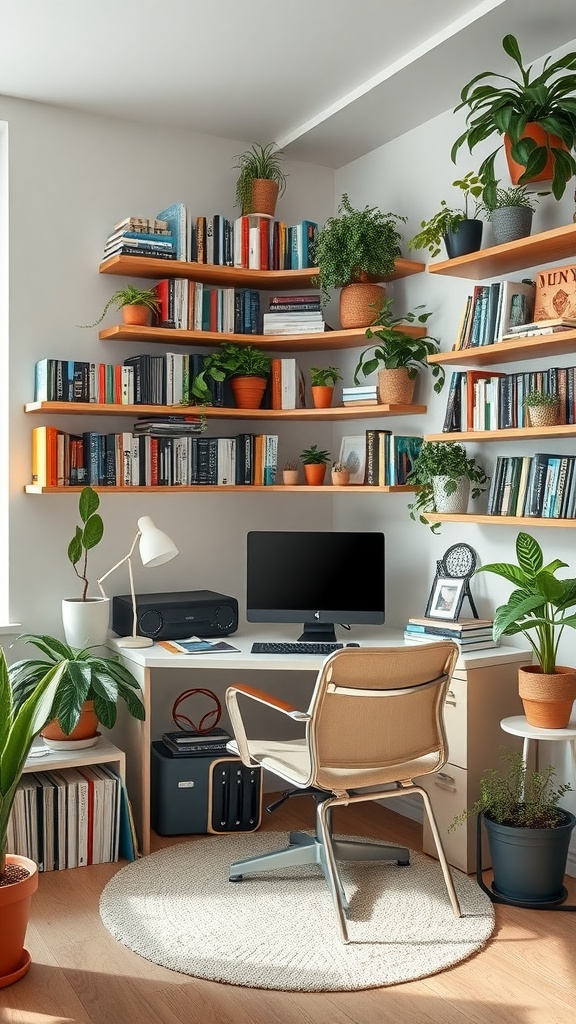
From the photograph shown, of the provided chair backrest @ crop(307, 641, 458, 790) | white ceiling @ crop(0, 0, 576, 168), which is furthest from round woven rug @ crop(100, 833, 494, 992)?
white ceiling @ crop(0, 0, 576, 168)

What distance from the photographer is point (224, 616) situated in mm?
3805

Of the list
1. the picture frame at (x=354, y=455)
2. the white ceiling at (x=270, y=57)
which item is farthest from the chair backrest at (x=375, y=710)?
the white ceiling at (x=270, y=57)

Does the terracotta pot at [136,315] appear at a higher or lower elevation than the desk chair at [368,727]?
higher

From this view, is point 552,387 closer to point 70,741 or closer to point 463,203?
point 463,203

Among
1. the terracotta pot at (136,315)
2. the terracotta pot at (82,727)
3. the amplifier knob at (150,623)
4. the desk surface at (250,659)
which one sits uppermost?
the terracotta pot at (136,315)

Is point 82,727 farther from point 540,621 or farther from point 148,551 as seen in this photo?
point 540,621

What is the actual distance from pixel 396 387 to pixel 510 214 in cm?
84

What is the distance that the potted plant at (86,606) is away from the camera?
11.6 feet

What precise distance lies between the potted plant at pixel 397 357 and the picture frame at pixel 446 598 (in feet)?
2.44

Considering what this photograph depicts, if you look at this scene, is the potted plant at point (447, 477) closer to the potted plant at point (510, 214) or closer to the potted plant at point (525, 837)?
the potted plant at point (510, 214)

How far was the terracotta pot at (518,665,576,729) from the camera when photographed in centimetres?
296

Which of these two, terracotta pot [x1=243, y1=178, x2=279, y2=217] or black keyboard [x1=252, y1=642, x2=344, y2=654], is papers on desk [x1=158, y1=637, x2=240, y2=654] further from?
terracotta pot [x1=243, y1=178, x2=279, y2=217]

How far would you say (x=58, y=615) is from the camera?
3.84 meters

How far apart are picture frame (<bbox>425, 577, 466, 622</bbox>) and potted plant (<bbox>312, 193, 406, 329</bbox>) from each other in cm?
110
